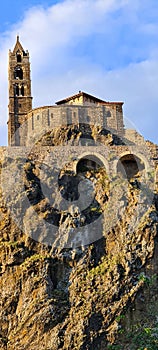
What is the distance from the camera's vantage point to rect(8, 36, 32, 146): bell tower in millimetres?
90356

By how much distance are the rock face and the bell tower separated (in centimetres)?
1001

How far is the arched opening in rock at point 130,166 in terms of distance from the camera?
85062mm

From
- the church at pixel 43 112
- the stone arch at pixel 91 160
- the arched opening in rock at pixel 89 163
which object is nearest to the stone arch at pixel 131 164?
the stone arch at pixel 91 160

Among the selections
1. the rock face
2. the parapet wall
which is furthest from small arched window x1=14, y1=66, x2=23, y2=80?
the rock face

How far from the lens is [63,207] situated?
257 ft

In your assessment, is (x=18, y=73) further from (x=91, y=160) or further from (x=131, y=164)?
(x=131, y=164)

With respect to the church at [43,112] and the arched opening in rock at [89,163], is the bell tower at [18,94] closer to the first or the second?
the church at [43,112]

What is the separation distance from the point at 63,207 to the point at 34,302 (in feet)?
38.3

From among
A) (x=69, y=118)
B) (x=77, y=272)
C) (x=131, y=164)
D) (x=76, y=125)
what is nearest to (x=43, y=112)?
(x=69, y=118)

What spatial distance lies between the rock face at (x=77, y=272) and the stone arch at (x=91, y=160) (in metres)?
3.29

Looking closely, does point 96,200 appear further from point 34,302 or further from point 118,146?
point 34,302

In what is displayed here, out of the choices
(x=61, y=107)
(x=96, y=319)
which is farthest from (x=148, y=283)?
(x=61, y=107)

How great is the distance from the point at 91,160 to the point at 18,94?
17.0 meters

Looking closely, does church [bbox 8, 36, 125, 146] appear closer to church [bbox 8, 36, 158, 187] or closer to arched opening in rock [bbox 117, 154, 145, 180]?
church [bbox 8, 36, 158, 187]
